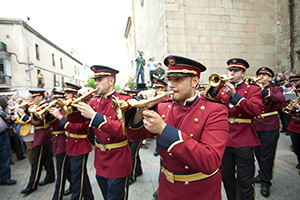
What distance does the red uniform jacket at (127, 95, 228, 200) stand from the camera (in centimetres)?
155

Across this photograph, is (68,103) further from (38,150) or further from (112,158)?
(38,150)

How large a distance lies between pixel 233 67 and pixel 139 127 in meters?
2.69

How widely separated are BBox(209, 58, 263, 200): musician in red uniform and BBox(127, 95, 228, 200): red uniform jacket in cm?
147

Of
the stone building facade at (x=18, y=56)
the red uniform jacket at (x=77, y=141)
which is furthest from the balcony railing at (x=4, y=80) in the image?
the red uniform jacket at (x=77, y=141)

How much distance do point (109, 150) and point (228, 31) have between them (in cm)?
1232

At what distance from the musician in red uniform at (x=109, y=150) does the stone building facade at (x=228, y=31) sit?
9000 millimetres

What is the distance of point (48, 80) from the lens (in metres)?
32.7

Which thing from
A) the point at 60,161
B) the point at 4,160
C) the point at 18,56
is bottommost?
the point at 4,160

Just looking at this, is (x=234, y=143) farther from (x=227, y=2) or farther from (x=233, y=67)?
(x=227, y=2)

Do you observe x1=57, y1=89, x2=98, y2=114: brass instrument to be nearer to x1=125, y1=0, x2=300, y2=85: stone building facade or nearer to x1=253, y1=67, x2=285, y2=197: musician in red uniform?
x1=253, y1=67, x2=285, y2=197: musician in red uniform

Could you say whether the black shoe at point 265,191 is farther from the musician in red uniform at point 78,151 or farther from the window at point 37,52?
the window at point 37,52

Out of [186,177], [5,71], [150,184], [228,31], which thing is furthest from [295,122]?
[5,71]

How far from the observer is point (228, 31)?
12422 mm

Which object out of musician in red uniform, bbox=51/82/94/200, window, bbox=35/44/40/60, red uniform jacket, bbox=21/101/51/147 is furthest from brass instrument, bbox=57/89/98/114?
window, bbox=35/44/40/60
